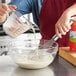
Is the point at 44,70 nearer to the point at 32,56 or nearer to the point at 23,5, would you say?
the point at 32,56

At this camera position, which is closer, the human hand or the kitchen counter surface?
the kitchen counter surface

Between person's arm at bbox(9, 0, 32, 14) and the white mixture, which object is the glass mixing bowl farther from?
person's arm at bbox(9, 0, 32, 14)

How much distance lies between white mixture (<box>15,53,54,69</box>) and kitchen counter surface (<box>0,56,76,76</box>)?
0.02m

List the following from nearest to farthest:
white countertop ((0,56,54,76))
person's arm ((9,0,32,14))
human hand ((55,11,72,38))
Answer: white countertop ((0,56,54,76)), human hand ((55,11,72,38)), person's arm ((9,0,32,14))

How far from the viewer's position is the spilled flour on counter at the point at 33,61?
40.5 inches

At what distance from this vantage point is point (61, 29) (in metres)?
1.17

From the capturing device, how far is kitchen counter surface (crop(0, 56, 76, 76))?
1.00 meters

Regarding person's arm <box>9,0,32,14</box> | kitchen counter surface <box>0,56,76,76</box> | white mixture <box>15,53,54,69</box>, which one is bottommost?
kitchen counter surface <box>0,56,76,76</box>

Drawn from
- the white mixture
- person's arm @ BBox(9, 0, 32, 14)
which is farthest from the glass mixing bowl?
person's arm @ BBox(9, 0, 32, 14)

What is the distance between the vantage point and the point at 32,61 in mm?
1035

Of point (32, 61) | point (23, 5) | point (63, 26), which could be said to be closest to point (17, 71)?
point (32, 61)

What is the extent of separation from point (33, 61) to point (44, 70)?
2.5 inches

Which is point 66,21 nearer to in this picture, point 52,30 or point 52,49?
point 52,49

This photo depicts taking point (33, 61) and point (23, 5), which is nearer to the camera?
point (33, 61)
